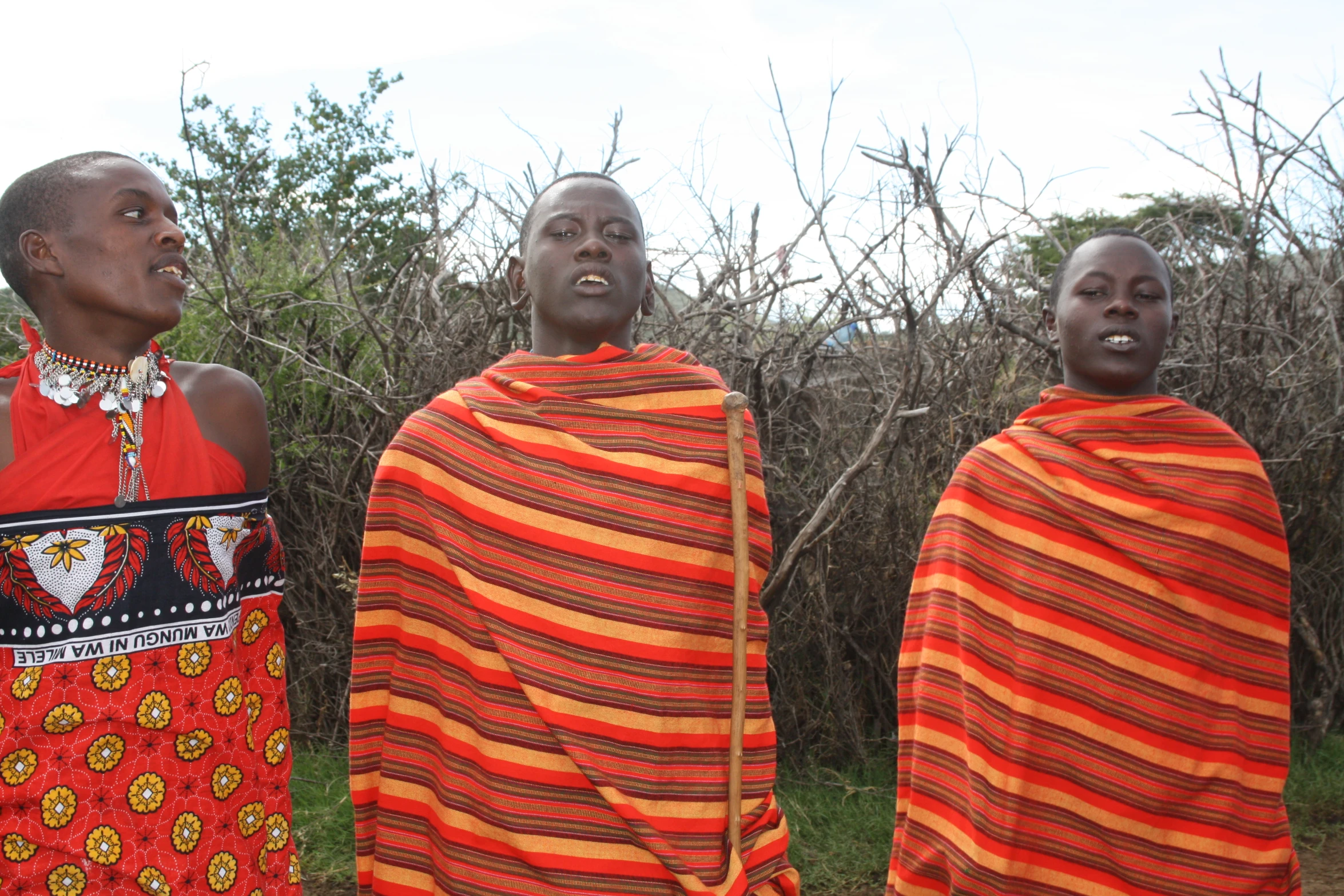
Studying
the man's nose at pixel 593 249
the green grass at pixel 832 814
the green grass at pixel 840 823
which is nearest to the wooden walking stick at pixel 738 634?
the man's nose at pixel 593 249

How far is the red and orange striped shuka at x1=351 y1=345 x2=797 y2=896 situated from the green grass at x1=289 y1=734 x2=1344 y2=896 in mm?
1625

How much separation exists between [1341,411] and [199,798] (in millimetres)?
4533

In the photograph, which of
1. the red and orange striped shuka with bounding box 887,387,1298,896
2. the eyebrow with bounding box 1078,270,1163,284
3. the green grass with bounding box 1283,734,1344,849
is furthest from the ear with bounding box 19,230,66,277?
the green grass with bounding box 1283,734,1344,849

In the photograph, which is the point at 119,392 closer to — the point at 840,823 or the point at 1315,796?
the point at 840,823

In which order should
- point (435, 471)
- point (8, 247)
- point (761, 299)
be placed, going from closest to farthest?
point (8, 247)
point (435, 471)
point (761, 299)

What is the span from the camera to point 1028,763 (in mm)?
2457

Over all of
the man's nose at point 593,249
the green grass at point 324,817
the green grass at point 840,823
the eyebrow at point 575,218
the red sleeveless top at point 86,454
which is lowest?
the green grass at point 324,817

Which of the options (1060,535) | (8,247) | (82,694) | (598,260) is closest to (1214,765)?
(1060,535)

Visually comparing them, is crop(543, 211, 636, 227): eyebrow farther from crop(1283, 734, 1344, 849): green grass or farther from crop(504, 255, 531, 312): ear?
crop(1283, 734, 1344, 849): green grass

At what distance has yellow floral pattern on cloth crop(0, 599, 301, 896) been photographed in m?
1.92

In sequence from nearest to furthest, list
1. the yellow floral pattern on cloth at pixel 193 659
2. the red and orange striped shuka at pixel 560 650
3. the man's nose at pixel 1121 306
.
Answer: the yellow floral pattern on cloth at pixel 193 659 < the red and orange striped shuka at pixel 560 650 < the man's nose at pixel 1121 306

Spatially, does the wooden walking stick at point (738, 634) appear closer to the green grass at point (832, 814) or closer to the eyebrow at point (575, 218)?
the eyebrow at point (575, 218)

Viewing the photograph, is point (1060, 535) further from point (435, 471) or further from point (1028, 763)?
point (435, 471)

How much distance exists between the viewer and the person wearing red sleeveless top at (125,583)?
195 cm
